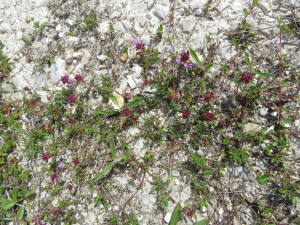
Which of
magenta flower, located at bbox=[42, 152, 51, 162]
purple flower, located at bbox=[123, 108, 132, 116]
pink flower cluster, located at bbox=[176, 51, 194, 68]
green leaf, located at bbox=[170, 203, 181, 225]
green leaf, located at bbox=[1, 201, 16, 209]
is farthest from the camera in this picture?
green leaf, located at bbox=[1, 201, 16, 209]

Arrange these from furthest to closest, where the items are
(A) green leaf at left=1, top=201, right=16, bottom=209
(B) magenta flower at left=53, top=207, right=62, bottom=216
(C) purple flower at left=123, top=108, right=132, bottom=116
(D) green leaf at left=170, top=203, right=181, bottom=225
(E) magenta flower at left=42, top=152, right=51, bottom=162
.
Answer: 1. (A) green leaf at left=1, top=201, right=16, bottom=209
2. (E) magenta flower at left=42, top=152, right=51, bottom=162
3. (B) magenta flower at left=53, top=207, right=62, bottom=216
4. (C) purple flower at left=123, top=108, right=132, bottom=116
5. (D) green leaf at left=170, top=203, right=181, bottom=225

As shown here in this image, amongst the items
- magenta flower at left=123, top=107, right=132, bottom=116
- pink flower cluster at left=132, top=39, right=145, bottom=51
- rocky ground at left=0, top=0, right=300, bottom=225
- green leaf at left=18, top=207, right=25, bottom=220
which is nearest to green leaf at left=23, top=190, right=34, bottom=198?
rocky ground at left=0, top=0, right=300, bottom=225

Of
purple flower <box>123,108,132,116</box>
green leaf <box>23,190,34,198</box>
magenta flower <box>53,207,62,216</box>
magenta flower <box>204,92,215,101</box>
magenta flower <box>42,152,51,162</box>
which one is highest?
magenta flower <box>204,92,215,101</box>

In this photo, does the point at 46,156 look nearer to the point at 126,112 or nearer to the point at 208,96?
the point at 126,112

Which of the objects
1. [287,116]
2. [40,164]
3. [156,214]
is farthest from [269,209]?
[40,164]

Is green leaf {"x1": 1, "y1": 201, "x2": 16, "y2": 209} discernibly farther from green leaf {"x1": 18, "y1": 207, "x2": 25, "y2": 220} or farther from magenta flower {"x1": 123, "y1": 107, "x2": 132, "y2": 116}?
magenta flower {"x1": 123, "y1": 107, "x2": 132, "y2": 116}

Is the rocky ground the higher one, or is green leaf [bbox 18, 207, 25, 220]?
the rocky ground

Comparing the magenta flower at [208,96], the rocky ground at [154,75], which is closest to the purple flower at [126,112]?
the rocky ground at [154,75]

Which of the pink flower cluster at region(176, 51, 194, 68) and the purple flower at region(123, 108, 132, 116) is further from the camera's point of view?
the purple flower at region(123, 108, 132, 116)
